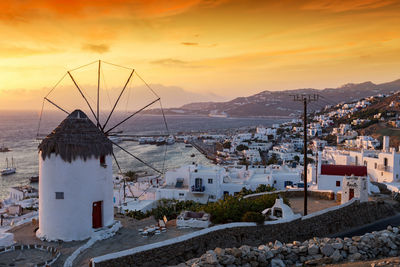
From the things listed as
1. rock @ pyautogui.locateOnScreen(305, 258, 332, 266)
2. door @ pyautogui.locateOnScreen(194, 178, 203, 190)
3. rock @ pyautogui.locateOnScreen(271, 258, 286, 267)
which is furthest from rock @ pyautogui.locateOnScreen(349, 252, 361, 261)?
door @ pyautogui.locateOnScreen(194, 178, 203, 190)

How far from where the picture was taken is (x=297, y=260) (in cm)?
902

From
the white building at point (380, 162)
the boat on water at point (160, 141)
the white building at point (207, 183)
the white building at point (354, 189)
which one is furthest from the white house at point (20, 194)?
the boat on water at point (160, 141)

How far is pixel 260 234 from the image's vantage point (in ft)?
39.4

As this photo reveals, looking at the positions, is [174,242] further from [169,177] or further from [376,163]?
[376,163]

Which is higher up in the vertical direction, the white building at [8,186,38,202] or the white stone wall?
the white stone wall

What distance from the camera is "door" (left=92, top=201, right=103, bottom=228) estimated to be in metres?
12.1

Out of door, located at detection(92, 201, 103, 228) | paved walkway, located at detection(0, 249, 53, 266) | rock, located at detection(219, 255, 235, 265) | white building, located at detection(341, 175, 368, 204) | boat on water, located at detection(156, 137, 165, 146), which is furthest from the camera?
Answer: boat on water, located at detection(156, 137, 165, 146)

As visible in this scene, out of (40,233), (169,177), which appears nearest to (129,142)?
(169,177)

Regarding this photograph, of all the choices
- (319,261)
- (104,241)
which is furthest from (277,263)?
(104,241)

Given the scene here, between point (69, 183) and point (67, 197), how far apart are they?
46cm

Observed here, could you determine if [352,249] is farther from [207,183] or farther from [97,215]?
[207,183]

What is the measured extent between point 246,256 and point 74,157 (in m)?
6.28

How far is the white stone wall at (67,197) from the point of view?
11.5 metres

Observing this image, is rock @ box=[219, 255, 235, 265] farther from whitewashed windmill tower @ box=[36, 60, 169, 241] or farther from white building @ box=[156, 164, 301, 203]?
white building @ box=[156, 164, 301, 203]
